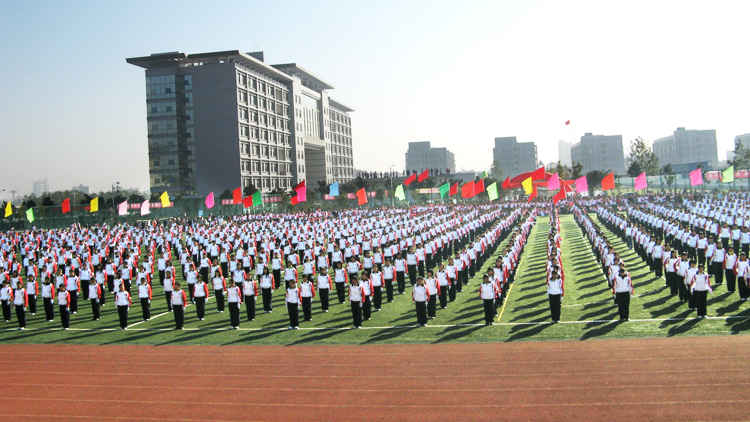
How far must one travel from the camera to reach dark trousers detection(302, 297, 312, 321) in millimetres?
14126

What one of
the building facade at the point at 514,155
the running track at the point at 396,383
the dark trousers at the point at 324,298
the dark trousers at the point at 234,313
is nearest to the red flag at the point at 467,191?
the dark trousers at the point at 324,298

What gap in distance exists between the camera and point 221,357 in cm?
1155

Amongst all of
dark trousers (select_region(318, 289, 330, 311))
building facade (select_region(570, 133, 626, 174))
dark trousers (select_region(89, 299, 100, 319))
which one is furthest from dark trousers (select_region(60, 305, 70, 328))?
building facade (select_region(570, 133, 626, 174))

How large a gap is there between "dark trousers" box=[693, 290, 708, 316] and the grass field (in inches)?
9.9

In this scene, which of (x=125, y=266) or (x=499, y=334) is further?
(x=125, y=266)

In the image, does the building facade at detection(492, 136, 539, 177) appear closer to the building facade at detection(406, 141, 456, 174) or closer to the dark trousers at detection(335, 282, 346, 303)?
the building facade at detection(406, 141, 456, 174)

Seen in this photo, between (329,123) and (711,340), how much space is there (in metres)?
93.1

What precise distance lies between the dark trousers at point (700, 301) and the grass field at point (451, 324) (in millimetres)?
250

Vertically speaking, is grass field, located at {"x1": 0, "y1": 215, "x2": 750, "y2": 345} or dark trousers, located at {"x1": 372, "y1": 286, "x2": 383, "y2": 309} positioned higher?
dark trousers, located at {"x1": 372, "y1": 286, "x2": 383, "y2": 309}

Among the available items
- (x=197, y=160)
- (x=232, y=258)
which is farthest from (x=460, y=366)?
(x=197, y=160)

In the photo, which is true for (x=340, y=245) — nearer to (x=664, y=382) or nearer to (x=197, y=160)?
(x=664, y=382)

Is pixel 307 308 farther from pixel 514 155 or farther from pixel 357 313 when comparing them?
pixel 514 155

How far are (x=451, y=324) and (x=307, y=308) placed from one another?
11.9 feet

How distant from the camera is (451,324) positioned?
1341 centimetres
